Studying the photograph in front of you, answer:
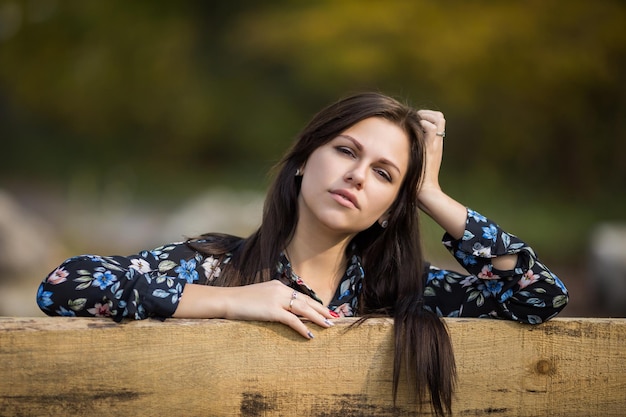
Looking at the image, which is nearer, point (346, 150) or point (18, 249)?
point (346, 150)

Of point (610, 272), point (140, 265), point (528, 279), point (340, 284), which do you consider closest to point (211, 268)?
point (140, 265)

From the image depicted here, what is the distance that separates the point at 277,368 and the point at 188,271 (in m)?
0.52

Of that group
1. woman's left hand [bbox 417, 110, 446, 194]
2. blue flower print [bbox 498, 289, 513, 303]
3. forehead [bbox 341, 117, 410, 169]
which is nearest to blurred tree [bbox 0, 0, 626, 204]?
woman's left hand [bbox 417, 110, 446, 194]

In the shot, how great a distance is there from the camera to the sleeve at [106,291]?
1.52 metres

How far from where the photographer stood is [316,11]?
795 centimetres

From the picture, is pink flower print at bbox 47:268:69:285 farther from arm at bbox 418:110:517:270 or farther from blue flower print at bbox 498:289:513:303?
blue flower print at bbox 498:289:513:303

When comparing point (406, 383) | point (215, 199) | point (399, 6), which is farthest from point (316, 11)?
point (406, 383)

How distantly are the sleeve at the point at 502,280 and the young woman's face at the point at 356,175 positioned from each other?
210 millimetres

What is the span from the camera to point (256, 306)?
1.55m

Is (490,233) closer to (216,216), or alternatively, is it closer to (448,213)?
(448,213)

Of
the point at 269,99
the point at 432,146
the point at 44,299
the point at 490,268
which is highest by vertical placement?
the point at 269,99

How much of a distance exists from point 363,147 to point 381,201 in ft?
0.48

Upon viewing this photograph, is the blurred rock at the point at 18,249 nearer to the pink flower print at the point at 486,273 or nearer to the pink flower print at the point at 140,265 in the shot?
the pink flower print at the point at 140,265

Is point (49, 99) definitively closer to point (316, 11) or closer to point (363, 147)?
point (316, 11)
